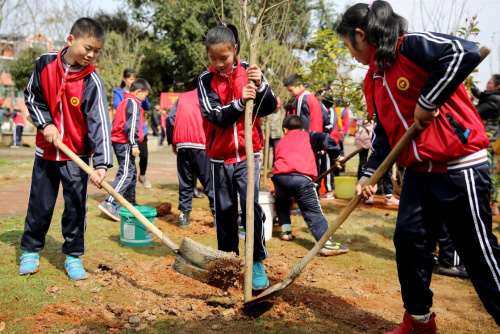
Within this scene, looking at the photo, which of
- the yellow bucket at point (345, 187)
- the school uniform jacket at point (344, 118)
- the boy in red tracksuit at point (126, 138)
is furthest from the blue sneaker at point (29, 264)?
the school uniform jacket at point (344, 118)

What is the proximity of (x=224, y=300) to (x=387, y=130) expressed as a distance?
1.77 m

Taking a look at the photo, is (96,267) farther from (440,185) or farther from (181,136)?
(440,185)

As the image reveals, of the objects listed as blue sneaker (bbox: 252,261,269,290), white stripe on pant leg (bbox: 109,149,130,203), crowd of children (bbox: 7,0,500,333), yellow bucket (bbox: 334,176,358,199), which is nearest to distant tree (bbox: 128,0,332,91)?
yellow bucket (bbox: 334,176,358,199)

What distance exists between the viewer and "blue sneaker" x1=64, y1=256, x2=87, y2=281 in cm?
393

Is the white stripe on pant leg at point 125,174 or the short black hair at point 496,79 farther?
the white stripe on pant leg at point 125,174

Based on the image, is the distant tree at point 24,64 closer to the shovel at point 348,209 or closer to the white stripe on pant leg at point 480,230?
the shovel at point 348,209

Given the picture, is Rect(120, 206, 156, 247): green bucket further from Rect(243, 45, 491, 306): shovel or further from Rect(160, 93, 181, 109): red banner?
Rect(160, 93, 181, 109): red banner

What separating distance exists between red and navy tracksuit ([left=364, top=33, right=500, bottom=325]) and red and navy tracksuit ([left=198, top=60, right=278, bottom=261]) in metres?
1.20

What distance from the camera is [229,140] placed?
3703 mm

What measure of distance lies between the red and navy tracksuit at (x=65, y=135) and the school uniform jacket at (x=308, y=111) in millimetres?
4094

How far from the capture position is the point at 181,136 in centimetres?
670

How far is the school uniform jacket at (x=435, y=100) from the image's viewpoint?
2.45 metres

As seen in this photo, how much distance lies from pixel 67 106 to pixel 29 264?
1.39 metres

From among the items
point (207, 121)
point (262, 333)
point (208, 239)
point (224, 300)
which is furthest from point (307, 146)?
point (262, 333)
